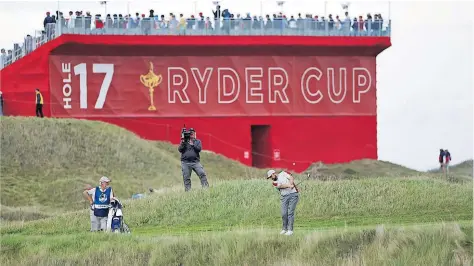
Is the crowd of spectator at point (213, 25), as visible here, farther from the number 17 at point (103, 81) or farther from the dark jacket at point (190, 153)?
the dark jacket at point (190, 153)

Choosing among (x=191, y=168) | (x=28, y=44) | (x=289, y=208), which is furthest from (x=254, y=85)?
(x=289, y=208)

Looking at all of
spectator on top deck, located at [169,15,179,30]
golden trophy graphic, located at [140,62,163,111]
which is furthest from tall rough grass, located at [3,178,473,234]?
spectator on top deck, located at [169,15,179,30]

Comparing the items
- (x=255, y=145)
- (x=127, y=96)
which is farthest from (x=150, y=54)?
(x=255, y=145)

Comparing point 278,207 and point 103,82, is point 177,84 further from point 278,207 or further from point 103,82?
point 278,207

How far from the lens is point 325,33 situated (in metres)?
58.2

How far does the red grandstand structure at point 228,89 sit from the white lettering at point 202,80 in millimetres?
39

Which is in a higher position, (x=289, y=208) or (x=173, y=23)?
(x=173, y=23)

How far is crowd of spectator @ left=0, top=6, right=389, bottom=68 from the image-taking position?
55594 millimetres

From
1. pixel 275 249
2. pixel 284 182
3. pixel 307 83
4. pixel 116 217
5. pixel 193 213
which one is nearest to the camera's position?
pixel 275 249

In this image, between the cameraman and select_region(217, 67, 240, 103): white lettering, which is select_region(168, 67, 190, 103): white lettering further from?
the cameraman

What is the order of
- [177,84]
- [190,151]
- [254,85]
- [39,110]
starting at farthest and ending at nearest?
[254,85] < [177,84] < [39,110] < [190,151]

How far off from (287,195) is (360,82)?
1260 inches

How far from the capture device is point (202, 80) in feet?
188

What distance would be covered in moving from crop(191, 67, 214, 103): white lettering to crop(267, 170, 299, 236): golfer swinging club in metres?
29.3
